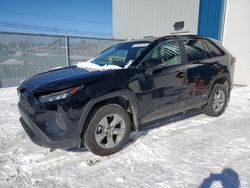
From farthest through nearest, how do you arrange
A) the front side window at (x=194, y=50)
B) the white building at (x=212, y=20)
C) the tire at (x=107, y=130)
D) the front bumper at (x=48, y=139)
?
the white building at (x=212, y=20)
the front side window at (x=194, y=50)
the tire at (x=107, y=130)
the front bumper at (x=48, y=139)

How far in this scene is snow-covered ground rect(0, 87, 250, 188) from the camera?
2.61 meters

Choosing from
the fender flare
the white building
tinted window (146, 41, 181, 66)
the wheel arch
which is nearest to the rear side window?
the wheel arch

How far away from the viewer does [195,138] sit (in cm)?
378

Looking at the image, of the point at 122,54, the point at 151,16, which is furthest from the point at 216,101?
the point at 151,16

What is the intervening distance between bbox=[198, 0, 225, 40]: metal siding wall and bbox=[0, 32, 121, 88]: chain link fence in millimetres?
5281

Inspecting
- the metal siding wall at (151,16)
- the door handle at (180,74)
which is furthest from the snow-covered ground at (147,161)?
the metal siding wall at (151,16)

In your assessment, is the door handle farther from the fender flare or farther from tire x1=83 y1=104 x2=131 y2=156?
tire x1=83 y1=104 x2=131 y2=156

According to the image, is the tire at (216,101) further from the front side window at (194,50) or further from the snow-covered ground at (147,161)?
the front side window at (194,50)

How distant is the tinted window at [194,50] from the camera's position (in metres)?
4.19

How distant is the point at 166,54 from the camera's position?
12.5 feet

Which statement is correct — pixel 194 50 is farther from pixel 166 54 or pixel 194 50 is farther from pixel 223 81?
pixel 223 81

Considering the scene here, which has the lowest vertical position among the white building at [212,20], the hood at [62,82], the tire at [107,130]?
the tire at [107,130]

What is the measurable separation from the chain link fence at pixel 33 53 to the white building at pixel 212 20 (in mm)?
4238

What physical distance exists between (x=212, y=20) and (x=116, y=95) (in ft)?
28.3
